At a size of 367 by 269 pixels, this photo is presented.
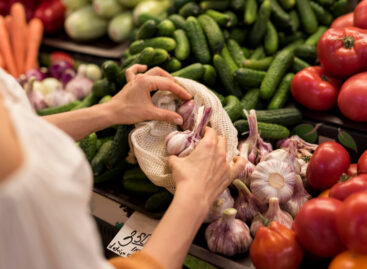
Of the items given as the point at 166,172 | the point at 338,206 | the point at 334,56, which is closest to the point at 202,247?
the point at 166,172

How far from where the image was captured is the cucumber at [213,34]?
213 centimetres

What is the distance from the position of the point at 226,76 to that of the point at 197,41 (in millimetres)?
290

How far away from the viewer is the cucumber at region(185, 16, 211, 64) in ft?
6.86

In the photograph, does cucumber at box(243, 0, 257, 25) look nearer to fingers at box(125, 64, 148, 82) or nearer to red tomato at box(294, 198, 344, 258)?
fingers at box(125, 64, 148, 82)

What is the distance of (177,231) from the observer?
999 mm

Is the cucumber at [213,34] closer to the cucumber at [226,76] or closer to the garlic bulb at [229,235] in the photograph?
the cucumber at [226,76]

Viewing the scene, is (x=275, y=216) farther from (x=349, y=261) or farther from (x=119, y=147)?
(x=119, y=147)

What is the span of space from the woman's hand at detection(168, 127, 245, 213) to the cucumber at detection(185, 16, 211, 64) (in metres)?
0.93

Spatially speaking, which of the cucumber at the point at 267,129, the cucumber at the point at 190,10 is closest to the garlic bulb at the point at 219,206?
the cucumber at the point at 267,129

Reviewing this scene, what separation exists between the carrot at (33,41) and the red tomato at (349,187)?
264cm

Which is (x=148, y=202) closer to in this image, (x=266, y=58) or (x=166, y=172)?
(x=166, y=172)

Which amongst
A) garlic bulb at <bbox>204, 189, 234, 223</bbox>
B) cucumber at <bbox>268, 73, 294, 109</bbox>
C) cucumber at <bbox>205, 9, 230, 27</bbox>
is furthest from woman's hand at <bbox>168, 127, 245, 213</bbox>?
cucumber at <bbox>205, 9, 230, 27</bbox>

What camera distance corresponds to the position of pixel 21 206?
2.00 ft

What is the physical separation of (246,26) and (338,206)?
1570mm
